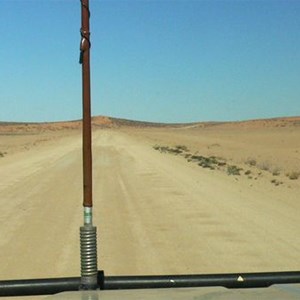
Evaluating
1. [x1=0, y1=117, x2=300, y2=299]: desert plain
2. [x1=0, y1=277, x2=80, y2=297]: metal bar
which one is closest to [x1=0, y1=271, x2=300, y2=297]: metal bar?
[x1=0, y1=277, x2=80, y2=297]: metal bar

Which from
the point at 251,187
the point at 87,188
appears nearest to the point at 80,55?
the point at 87,188

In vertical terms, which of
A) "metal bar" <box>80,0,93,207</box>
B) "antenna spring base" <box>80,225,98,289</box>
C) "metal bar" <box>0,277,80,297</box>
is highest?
"metal bar" <box>80,0,93,207</box>

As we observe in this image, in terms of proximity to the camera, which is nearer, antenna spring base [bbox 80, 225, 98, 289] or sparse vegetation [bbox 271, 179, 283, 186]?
antenna spring base [bbox 80, 225, 98, 289]

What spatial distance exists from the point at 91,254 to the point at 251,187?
1497cm

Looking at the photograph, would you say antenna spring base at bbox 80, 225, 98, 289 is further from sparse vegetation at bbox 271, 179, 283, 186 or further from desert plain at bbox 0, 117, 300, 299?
sparse vegetation at bbox 271, 179, 283, 186

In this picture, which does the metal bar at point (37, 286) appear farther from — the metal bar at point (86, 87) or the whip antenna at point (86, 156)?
the metal bar at point (86, 87)

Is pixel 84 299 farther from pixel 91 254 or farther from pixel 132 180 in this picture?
pixel 132 180

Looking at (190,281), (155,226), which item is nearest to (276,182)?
(155,226)

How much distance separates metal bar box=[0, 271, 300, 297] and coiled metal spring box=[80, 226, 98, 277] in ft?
0.51

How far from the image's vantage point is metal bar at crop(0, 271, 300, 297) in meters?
3.93

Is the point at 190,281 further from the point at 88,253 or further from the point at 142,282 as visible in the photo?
the point at 88,253

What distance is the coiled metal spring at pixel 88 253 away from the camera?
3770 millimetres

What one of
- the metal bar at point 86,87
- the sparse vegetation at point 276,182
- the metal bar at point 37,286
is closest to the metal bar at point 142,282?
the metal bar at point 37,286

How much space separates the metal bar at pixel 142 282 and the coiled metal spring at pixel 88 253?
0.51 ft
